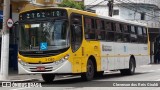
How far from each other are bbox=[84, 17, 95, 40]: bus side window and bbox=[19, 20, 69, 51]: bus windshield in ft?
5.71

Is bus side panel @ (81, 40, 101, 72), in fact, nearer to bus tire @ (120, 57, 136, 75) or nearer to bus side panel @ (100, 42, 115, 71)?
bus side panel @ (100, 42, 115, 71)

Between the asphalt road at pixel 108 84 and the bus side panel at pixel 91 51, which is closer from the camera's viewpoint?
the asphalt road at pixel 108 84

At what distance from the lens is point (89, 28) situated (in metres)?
19.1

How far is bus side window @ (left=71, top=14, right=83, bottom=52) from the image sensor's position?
17.5 m

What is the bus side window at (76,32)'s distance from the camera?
17536 mm

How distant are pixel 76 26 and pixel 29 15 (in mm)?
2138

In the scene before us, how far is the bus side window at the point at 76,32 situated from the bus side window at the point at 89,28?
0.56 meters

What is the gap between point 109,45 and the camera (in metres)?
21.4

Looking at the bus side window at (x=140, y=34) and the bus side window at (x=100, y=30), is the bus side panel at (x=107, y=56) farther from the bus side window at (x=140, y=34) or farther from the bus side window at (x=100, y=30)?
the bus side window at (x=140, y=34)

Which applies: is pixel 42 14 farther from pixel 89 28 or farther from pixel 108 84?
pixel 108 84

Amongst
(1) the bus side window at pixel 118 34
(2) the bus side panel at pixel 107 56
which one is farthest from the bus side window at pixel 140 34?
(2) the bus side panel at pixel 107 56

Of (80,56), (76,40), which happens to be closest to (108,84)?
(80,56)

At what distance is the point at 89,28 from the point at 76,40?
1586 millimetres

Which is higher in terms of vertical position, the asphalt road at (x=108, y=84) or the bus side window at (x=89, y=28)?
the bus side window at (x=89, y=28)
